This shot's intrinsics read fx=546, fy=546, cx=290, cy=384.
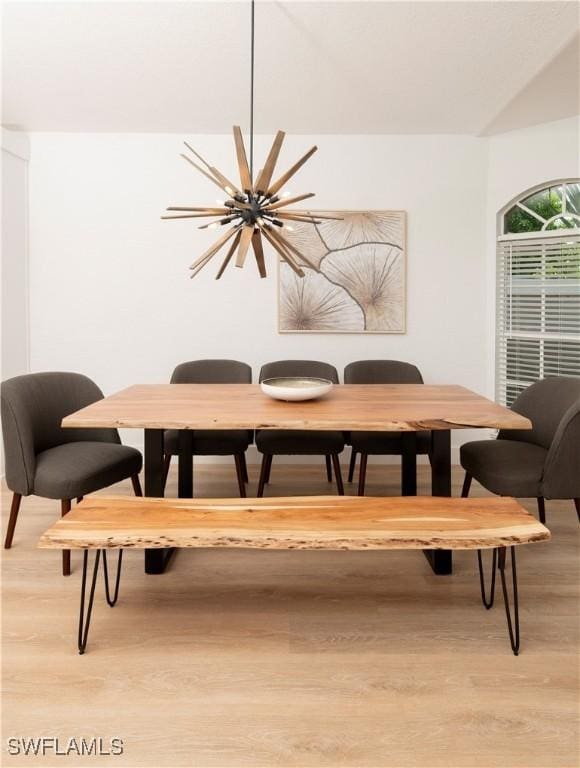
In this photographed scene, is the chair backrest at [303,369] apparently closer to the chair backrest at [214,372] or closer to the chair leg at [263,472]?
the chair backrest at [214,372]

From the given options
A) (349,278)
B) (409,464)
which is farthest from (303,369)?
(409,464)

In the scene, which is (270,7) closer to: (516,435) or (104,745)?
(516,435)

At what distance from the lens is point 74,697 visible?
1682 millimetres

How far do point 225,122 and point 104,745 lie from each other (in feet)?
12.4

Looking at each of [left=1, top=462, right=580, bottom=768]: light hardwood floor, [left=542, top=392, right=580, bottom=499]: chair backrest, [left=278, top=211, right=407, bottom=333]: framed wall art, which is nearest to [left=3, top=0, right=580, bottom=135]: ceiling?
[left=278, top=211, right=407, bottom=333]: framed wall art

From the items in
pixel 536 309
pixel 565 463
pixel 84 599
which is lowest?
pixel 84 599

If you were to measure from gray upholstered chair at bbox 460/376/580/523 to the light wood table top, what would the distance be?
27cm

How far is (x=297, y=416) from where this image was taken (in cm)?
225

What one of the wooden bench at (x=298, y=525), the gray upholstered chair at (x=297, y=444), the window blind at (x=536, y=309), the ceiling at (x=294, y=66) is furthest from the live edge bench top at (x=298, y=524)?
the window blind at (x=536, y=309)

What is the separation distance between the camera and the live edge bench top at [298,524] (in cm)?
176

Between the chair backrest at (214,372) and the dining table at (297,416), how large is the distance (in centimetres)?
62

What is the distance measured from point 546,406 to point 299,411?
142 centimetres

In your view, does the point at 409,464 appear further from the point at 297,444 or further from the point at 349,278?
the point at 349,278

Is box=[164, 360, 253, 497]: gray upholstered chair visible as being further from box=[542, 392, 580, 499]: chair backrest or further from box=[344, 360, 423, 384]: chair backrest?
box=[542, 392, 580, 499]: chair backrest
